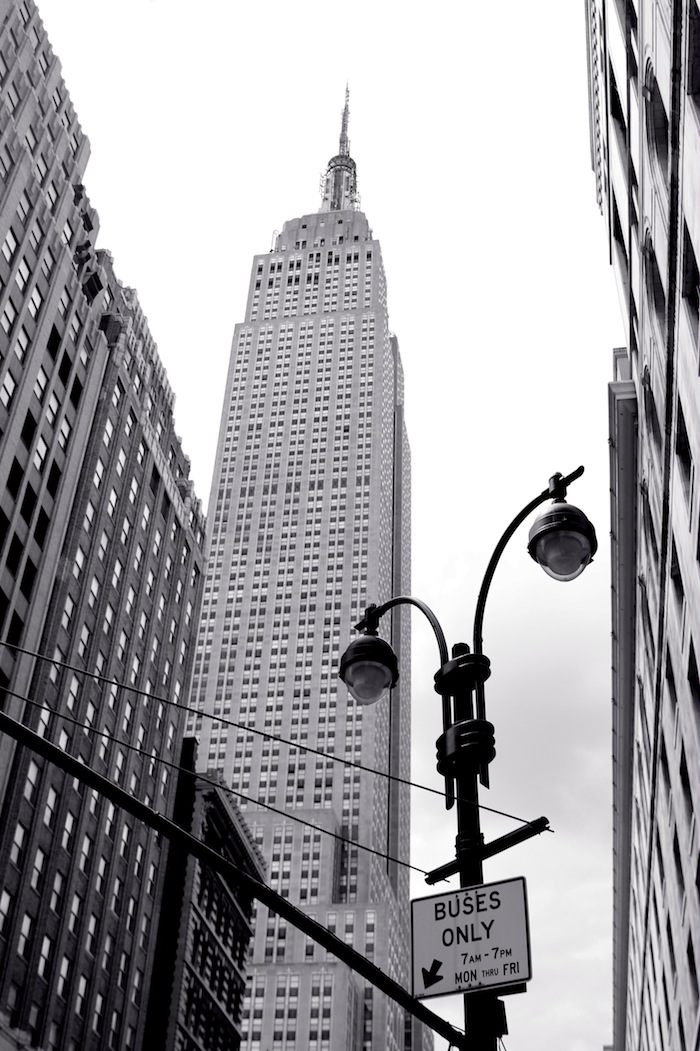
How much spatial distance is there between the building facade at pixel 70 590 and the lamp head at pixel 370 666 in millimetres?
45686

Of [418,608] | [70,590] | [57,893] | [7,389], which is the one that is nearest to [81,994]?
[57,893]

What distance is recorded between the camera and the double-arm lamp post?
9.14m

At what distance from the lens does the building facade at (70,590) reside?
59.5 meters

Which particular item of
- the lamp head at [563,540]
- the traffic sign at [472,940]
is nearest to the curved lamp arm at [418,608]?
the lamp head at [563,540]

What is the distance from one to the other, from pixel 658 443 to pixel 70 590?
4352cm

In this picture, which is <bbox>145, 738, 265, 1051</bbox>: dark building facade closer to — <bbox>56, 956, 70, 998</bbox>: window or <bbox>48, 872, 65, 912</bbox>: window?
<bbox>48, 872, 65, 912</bbox>: window

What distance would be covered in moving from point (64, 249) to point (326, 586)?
121458 mm

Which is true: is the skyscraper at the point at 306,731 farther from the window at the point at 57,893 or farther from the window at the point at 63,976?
the window at the point at 57,893

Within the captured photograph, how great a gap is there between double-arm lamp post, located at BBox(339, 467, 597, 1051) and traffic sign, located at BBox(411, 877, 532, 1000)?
160mm

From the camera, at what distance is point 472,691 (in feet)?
34.8

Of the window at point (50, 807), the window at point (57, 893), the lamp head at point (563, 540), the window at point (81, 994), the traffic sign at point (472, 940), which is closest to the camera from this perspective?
the traffic sign at point (472, 940)

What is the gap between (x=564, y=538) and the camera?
10602 millimetres

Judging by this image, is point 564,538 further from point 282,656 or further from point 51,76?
point 282,656

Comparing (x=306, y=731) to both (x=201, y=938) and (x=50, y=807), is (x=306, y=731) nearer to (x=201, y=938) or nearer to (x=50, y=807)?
(x=201, y=938)
